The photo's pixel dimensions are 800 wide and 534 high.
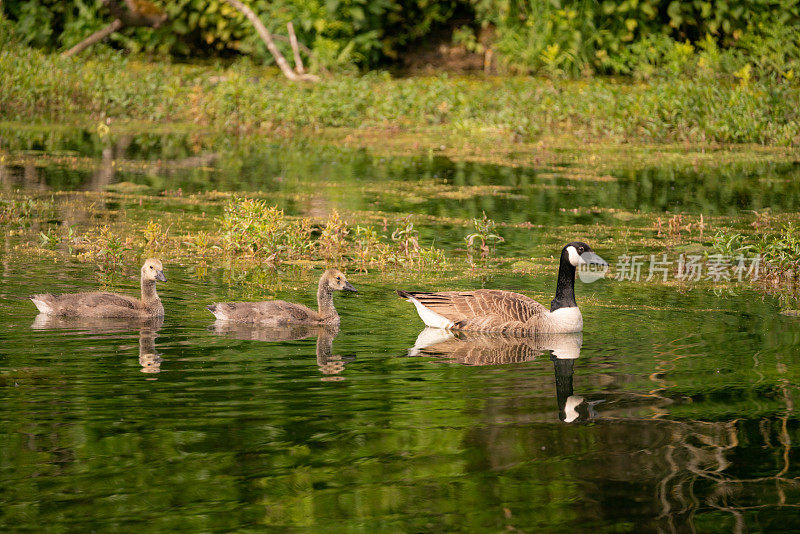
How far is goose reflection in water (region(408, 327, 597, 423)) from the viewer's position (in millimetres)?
9172

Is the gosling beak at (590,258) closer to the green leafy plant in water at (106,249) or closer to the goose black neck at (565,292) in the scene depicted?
the goose black neck at (565,292)

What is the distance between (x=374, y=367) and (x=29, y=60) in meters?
17.7

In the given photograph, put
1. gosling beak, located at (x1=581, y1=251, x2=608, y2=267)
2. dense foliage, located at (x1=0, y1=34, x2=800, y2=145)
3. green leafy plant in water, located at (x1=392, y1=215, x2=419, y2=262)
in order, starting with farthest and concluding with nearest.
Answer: dense foliage, located at (x1=0, y1=34, x2=800, y2=145) → green leafy plant in water, located at (x1=392, y1=215, x2=419, y2=262) → gosling beak, located at (x1=581, y1=251, x2=608, y2=267)

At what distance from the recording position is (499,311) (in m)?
9.98

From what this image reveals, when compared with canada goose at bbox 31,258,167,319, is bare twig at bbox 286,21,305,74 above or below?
above

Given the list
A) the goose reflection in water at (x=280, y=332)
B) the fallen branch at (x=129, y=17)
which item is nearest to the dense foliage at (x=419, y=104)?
the fallen branch at (x=129, y=17)

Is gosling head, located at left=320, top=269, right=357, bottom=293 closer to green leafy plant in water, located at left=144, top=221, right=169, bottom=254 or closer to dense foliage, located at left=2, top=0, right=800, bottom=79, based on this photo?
green leafy plant in water, located at left=144, top=221, right=169, bottom=254

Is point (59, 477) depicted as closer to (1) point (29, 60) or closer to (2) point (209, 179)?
(2) point (209, 179)

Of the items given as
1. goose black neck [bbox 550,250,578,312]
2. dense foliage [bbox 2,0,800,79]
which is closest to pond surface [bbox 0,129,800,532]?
goose black neck [bbox 550,250,578,312]

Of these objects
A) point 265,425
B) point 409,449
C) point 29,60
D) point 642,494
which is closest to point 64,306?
point 265,425

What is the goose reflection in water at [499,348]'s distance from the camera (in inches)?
361

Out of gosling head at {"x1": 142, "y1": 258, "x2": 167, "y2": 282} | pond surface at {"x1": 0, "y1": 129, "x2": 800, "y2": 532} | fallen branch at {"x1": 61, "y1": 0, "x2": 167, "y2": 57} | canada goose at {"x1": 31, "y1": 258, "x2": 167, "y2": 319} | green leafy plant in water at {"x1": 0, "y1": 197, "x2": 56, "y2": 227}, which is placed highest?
fallen branch at {"x1": 61, "y1": 0, "x2": 167, "y2": 57}

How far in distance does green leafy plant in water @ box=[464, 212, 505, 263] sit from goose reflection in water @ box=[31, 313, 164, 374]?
3822 mm

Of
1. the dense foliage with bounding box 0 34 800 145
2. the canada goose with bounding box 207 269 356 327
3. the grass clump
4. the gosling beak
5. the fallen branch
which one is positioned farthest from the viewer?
the fallen branch
